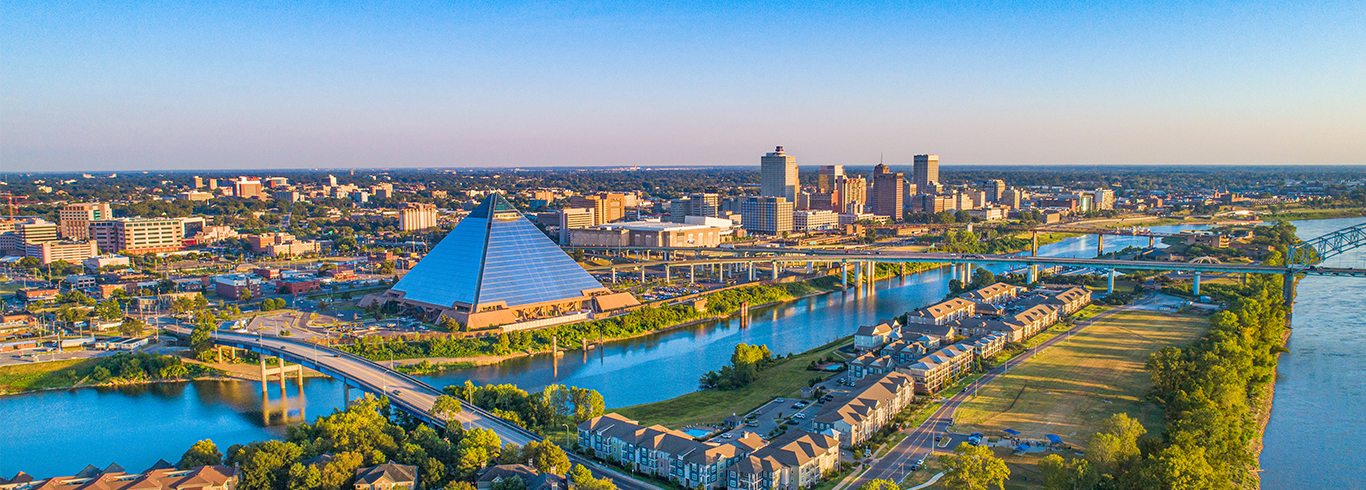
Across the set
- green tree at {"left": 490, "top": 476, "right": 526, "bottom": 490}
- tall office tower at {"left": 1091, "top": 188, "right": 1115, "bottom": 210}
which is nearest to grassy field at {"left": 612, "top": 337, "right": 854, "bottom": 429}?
green tree at {"left": 490, "top": 476, "right": 526, "bottom": 490}

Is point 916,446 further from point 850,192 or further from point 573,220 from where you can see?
point 850,192

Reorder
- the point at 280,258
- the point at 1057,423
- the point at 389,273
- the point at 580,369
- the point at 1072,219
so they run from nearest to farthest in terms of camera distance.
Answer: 1. the point at 1057,423
2. the point at 580,369
3. the point at 389,273
4. the point at 280,258
5. the point at 1072,219

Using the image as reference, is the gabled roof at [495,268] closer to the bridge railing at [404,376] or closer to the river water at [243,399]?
the river water at [243,399]

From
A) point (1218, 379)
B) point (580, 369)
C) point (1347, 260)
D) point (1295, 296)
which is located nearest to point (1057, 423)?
point (1218, 379)

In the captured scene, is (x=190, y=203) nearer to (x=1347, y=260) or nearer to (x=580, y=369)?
(x=580, y=369)

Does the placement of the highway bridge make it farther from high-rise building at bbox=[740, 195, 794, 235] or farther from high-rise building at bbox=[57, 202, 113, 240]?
high-rise building at bbox=[740, 195, 794, 235]

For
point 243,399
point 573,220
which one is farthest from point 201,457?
point 573,220
